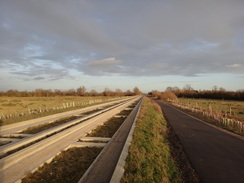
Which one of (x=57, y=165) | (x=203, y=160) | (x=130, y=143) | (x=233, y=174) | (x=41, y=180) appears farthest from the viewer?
(x=130, y=143)

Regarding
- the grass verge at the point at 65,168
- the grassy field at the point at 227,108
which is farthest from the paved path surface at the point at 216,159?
the grassy field at the point at 227,108

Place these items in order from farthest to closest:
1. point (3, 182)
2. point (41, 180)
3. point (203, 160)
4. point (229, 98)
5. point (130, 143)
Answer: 1. point (229, 98)
2. point (130, 143)
3. point (203, 160)
4. point (41, 180)
5. point (3, 182)

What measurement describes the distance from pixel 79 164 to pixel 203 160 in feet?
15.0

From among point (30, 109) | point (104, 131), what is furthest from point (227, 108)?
point (30, 109)

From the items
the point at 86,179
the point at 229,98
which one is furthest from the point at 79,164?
the point at 229,98

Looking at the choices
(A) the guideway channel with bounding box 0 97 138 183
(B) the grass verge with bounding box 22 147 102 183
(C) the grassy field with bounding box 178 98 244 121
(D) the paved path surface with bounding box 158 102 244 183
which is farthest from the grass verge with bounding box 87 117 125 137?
(C) the grassy field with bounding box 178 98 244 121

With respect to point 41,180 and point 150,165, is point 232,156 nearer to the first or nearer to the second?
point 150,165

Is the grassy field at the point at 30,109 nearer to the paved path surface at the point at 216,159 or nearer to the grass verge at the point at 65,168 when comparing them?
the grass verge at the point at 65,168

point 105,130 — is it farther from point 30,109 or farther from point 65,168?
point 30,109

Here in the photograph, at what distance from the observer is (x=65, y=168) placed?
13.6ft

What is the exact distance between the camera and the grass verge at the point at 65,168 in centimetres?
363

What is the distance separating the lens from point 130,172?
389 centimetres

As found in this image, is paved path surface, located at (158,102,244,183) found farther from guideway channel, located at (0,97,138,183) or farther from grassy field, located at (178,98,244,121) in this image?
grassy field, located at (178,98,244,121)

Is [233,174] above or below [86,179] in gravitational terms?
below
